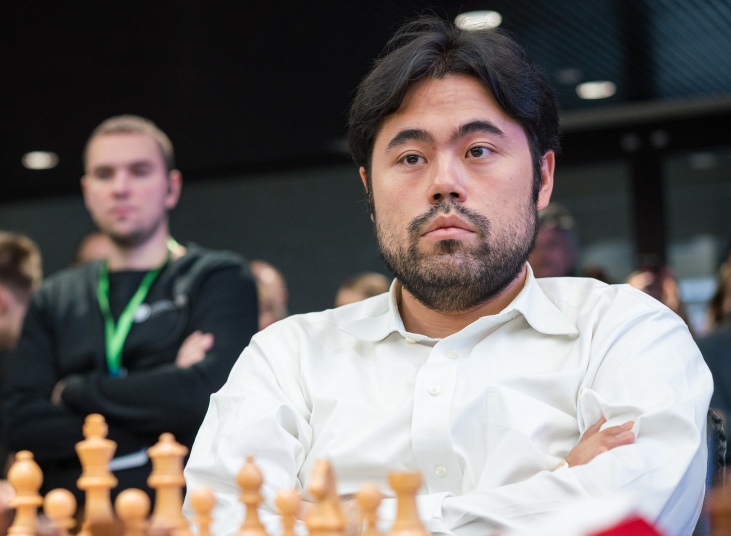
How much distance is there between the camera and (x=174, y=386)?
8.59 feet

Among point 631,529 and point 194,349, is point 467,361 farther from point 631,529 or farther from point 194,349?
point 194,349

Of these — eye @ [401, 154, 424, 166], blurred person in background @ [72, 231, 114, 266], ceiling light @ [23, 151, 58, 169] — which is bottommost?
eye @ [401, 154, 424, 166]

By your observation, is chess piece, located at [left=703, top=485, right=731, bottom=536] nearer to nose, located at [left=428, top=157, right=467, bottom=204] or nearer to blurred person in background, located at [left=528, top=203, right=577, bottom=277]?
nose, located at [left=428, top=157, right=467, bottom=204]

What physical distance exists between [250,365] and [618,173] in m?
5.80

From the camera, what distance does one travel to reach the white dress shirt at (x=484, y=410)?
1363mm

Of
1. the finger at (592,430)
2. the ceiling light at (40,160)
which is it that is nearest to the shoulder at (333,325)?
the finger at (592,430)

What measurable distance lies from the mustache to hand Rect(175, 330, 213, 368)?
1.16 meters

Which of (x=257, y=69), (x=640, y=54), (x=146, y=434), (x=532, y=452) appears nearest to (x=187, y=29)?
(x=257, y=69)

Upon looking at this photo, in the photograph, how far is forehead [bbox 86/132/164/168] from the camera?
2986 millimetres

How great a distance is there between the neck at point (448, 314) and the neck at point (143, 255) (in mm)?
1290

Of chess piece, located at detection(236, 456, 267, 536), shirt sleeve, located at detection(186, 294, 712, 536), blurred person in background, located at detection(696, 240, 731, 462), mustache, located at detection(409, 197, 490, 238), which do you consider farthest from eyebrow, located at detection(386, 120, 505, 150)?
blurred person in background, located at detection(696, 240, 731, 462)

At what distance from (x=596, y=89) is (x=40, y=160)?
4281mm

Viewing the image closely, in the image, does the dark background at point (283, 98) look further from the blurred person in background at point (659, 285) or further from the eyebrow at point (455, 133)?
the eyebrow at point (455, 133)

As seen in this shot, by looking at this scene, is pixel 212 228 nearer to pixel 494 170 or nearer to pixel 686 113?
pixel 686 113
